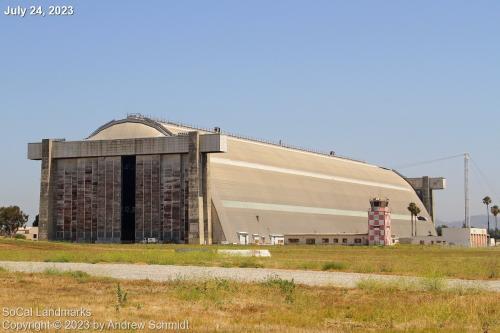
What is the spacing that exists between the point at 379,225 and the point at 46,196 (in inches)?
2516

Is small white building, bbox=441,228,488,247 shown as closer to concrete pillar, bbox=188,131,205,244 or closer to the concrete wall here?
concrete pillar, bbox=188,131,205,244

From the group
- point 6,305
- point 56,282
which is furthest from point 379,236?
point 6,305

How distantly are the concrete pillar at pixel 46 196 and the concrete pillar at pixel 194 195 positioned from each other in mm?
28791

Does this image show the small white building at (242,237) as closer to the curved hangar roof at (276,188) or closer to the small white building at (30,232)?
the curved hangar roof at (276,188)

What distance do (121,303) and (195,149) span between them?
325 feet

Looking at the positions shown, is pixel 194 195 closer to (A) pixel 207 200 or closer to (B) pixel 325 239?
(A) pixel 207 200

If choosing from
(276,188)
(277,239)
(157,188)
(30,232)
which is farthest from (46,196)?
(30,232)

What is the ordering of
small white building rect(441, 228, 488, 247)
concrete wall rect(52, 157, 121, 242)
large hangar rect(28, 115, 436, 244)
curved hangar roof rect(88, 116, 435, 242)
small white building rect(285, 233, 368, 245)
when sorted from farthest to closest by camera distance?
small white building rect(441, 228, 488, 247), small white building rect(285, 233, 368, 245), curved hangar roof rect(88, 116, 435, 242), concrete wall rect(52, 157, 121, 242), large hangar rect(28, 115, 436, 244)

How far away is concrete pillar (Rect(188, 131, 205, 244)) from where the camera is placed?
4683 inches

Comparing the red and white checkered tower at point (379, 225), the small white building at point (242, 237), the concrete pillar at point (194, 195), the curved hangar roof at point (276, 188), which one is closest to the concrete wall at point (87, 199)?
the curved hangar roof at point (276, 188)

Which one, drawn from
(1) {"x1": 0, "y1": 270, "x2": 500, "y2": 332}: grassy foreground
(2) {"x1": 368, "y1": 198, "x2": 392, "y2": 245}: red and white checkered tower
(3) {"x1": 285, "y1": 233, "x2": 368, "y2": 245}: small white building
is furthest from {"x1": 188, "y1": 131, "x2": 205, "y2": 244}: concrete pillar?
(1) {"x1": 0, "y1": 270, "x2": 500, "y2": 332}: grassy foreground

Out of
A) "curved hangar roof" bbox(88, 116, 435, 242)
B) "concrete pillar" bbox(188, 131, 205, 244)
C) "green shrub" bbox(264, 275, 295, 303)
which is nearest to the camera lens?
"green shrub" bbox(264, 275, 295, 303)

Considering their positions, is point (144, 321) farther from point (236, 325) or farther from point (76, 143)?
point (76, 143)

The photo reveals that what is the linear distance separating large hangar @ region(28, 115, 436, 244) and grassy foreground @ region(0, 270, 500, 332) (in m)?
90.0
